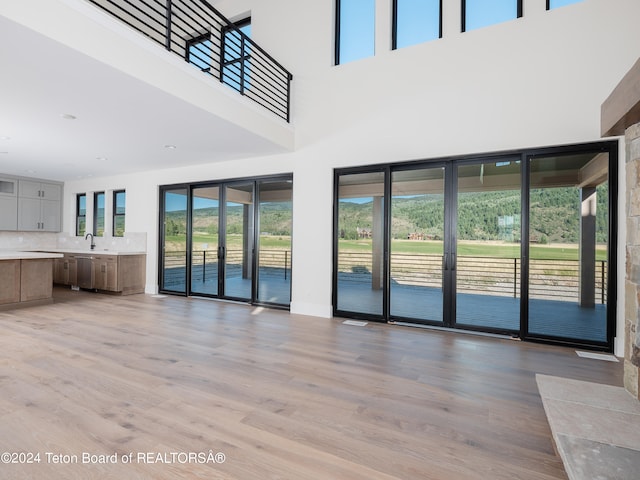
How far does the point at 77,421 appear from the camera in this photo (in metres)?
2.12

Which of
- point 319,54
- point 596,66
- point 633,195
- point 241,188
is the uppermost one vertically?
point 319,54

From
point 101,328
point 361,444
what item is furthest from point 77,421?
point 101,328

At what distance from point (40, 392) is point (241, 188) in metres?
4.25

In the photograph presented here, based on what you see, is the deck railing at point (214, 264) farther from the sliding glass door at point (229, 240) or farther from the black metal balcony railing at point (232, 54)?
the black metal balcony railing at point (232, 54)

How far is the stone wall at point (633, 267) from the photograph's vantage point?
2.22 meters

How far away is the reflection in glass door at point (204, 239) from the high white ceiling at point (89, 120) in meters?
0.70

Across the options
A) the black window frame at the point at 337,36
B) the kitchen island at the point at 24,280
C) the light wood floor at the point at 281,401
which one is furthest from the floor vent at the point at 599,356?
the kitchen island at the point at 24,280

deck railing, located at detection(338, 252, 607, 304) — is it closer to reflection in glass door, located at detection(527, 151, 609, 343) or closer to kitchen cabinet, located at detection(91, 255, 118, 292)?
reflection in glass door, located at detection(527, 151, 609, 343)

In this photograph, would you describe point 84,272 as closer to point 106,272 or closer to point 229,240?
point 106,272

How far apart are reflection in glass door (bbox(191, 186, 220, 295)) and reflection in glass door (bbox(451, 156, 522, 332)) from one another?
4262 mm

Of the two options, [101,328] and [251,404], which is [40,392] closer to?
[251,404]

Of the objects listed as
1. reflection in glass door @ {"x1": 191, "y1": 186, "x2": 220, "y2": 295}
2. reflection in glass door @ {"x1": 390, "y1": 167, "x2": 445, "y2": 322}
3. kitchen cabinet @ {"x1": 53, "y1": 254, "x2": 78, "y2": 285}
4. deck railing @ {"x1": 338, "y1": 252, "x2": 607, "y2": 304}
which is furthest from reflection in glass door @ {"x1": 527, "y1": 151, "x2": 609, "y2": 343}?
kitchen cabinet @ {"x1": 53, "y1": 254, "x2": 78, "y2": 285}

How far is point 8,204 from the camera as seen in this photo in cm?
764

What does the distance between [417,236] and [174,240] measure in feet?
15.8
